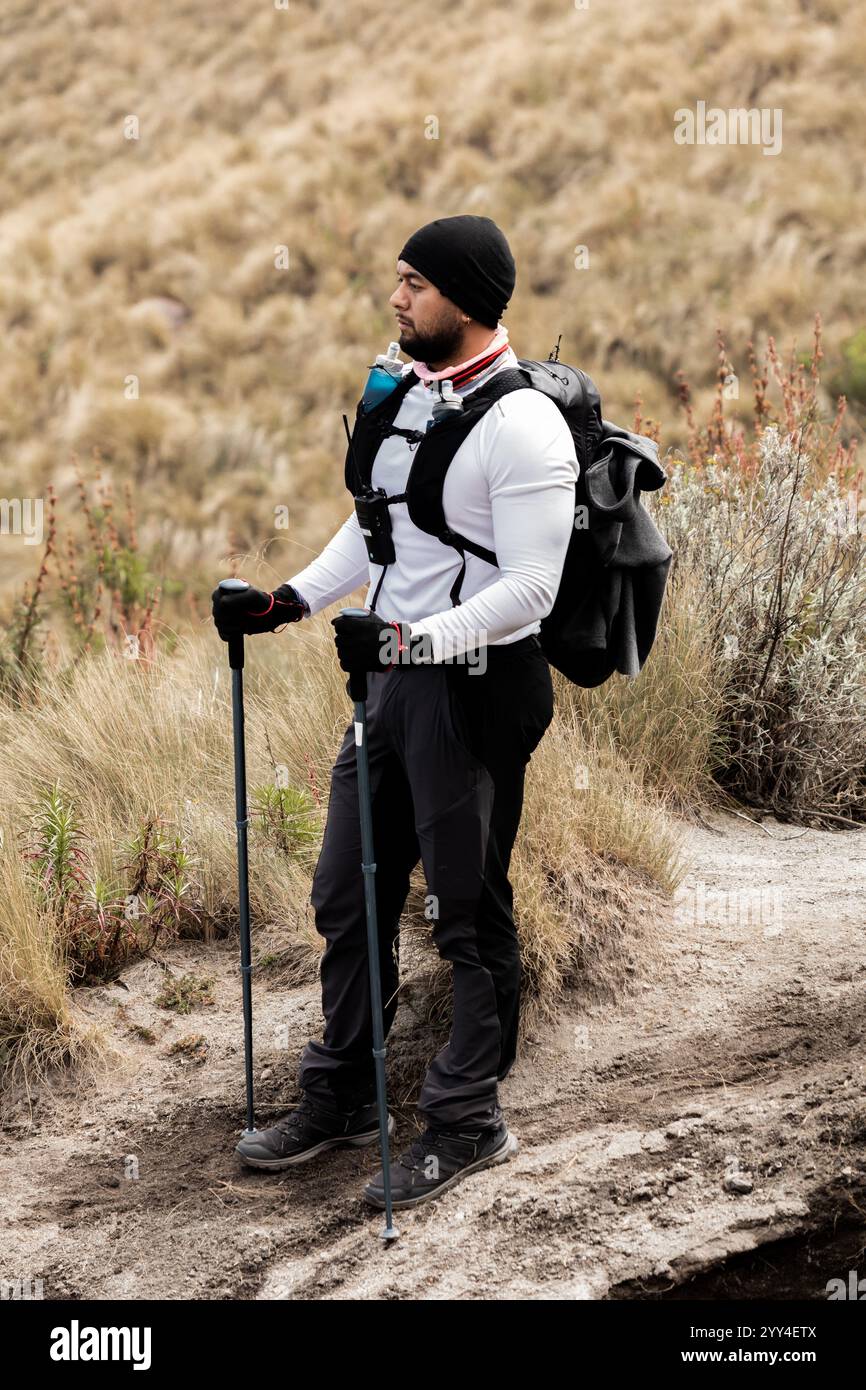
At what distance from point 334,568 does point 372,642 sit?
0.64 metres

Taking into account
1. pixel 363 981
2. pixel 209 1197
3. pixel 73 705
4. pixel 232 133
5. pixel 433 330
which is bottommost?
pixel 209 1197

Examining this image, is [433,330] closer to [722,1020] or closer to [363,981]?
[363,981]

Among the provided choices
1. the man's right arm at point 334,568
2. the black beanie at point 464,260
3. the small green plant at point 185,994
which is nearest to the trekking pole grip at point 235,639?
the man's right arm at point 334,568

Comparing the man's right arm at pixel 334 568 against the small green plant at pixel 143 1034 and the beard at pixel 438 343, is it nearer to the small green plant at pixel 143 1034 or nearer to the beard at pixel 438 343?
the beard at pixel 438 343

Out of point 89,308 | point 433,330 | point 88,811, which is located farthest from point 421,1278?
point 89,308

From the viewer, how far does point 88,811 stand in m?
5.46

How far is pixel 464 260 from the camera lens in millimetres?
3270

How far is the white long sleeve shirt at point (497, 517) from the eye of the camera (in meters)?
3.18

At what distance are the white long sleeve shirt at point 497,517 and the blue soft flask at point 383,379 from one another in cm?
7

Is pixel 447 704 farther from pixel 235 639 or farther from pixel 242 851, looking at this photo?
pixel 242 851

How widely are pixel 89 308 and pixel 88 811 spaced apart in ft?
54.9

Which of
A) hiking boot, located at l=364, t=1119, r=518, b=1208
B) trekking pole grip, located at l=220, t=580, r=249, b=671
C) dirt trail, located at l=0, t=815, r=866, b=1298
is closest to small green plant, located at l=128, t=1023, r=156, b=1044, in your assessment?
dirt trail, located at l=0, t=815, r=866, b=1298

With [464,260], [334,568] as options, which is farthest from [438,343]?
[334,568]

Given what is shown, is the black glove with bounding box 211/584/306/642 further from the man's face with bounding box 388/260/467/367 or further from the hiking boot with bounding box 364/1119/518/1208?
the hiking boot with bounding box 364/1119/518/1208
